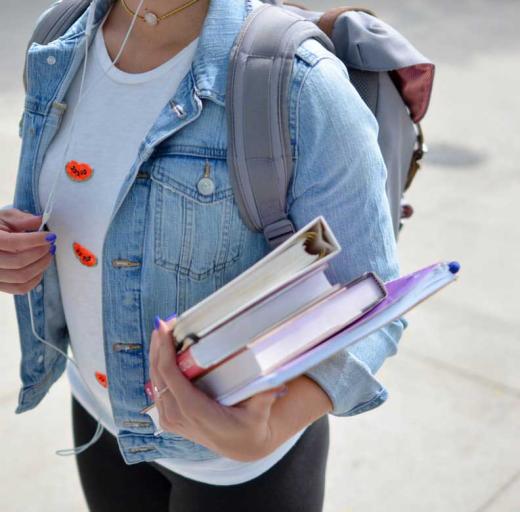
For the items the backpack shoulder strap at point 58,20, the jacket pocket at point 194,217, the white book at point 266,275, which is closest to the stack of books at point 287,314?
the white book at point 266,275

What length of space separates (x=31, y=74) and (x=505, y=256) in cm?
353

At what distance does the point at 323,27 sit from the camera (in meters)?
1.81

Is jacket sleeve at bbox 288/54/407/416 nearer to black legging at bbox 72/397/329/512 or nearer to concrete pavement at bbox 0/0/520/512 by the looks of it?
black legging at bbox 72/397/329/512

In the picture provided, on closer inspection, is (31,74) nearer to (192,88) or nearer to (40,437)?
(192,88)

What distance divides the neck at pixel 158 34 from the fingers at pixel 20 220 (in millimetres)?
297

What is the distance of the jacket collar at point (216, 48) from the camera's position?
1465 mm

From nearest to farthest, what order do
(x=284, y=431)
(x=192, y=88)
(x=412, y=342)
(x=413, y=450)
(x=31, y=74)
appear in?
1. (x=284, y=431)
2. (x=192, y=88)
3. (x=31, y=74)
4. (x=413, y=450)
5. (x=412, y=342)

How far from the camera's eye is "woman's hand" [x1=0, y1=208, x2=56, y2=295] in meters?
1.58

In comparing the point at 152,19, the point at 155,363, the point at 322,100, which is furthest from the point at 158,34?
the point at 155,363

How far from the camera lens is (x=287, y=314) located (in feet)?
3.74

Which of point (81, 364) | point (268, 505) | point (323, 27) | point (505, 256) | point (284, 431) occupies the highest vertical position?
point (323, 27)

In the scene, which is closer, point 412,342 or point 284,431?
point 284,431

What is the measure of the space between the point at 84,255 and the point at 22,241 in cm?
11

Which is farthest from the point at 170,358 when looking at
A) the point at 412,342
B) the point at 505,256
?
the point at 505,256
